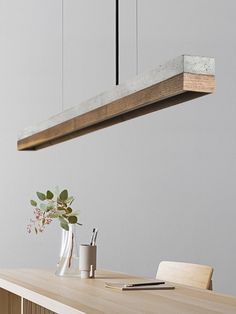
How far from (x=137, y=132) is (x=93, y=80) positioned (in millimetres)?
496

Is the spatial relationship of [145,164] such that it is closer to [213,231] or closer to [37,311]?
[213,231]

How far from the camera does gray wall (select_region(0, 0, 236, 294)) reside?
4.88 meters

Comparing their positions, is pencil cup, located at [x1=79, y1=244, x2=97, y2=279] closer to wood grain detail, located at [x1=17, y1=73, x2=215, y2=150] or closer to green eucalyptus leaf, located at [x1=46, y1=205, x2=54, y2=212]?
green eucalyptus leaf, located at [x1=46, y1=205, x2=54, y2=212]

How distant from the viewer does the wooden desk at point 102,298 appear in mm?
1949

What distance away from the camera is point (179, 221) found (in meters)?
4.94

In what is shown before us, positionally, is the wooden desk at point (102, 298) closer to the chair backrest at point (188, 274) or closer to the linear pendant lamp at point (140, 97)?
the chair backrest at point (188, 274)

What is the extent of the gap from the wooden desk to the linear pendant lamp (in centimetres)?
61

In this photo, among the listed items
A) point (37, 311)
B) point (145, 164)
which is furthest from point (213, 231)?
point (37, 311)

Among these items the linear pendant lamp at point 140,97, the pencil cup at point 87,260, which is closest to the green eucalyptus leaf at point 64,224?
the pencil cup at point 87,260

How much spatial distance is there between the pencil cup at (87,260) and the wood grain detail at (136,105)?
0.49 metres

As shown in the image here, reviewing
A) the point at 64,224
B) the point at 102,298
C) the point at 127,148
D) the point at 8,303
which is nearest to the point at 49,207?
the point at 64,224

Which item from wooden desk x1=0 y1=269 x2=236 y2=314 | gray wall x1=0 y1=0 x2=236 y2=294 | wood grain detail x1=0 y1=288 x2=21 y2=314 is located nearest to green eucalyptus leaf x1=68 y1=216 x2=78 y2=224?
wooden desk x1=0 y1=269 x2=236 y2=314

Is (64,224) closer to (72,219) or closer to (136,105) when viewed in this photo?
(72,219)

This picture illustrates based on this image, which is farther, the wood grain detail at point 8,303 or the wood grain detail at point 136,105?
the wood grain detail at point 8,303
